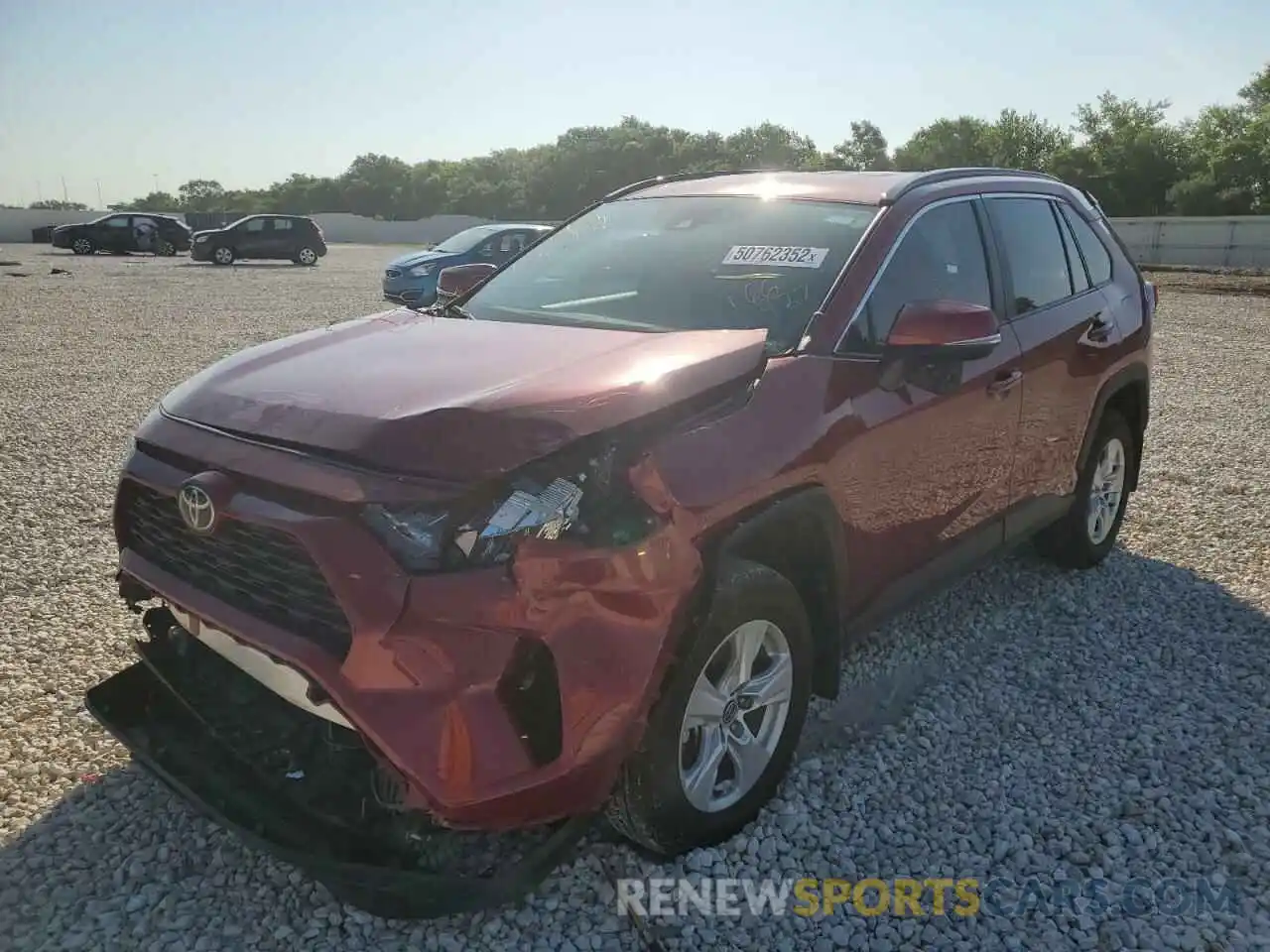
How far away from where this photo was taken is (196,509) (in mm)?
2379

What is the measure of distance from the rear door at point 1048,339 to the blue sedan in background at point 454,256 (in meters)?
13.6

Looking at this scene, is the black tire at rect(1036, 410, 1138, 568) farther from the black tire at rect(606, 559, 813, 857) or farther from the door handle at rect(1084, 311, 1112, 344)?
the black tire at rect(606, 559, 813, 857)

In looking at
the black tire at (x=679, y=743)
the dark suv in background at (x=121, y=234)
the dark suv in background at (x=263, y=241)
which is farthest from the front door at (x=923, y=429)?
the dark suv in background at (x=121, y=234)

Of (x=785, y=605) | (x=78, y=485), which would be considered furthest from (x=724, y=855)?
(x=78, y=485)

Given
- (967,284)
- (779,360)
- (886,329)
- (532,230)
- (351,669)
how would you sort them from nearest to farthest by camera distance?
(351,669) < (779,360) < (886,329) < (967,284) < (532,230)

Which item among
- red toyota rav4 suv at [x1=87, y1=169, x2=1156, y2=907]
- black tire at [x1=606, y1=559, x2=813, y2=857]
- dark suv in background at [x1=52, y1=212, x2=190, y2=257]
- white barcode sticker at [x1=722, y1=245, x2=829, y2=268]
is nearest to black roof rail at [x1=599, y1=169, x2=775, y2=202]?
red toyota rav4 suv at [x1=87, y1=169, x2=1156, y2=907]

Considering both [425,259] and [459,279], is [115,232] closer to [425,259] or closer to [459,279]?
[425,259]

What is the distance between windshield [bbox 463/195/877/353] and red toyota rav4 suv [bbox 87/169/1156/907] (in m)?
0.02

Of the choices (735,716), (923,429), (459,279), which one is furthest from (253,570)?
(459,279)

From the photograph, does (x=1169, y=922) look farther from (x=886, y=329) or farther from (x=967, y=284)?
(x=967, y=284)

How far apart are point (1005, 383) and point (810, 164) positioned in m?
73.3

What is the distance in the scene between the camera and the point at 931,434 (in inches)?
131

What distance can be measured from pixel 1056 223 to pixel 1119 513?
159 cm

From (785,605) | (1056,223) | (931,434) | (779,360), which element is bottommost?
(785,605)
